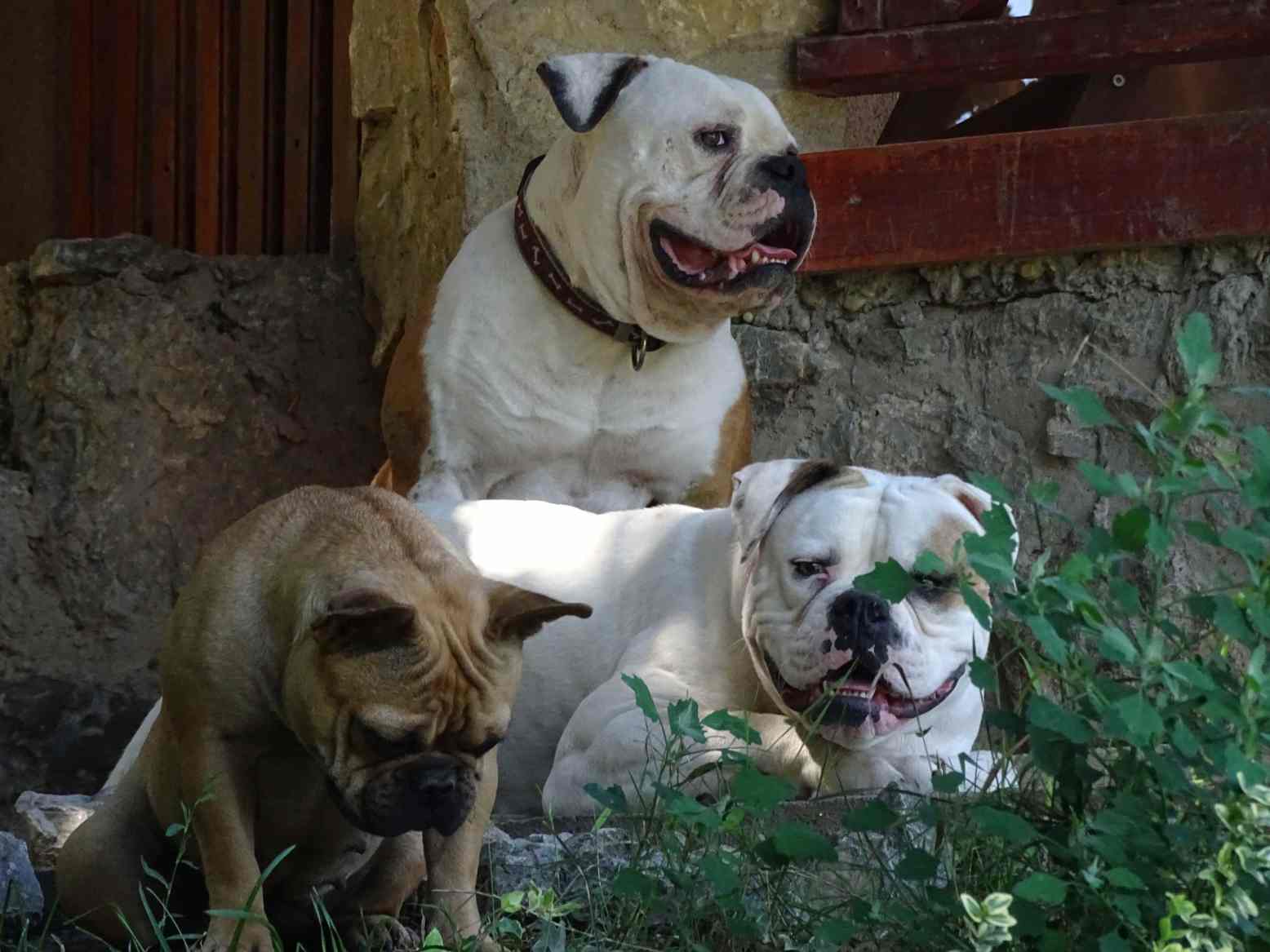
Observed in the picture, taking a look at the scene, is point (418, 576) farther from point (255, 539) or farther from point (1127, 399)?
point (1127, 399)

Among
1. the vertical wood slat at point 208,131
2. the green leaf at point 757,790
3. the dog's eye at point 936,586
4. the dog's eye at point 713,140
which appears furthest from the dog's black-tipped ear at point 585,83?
the vertical wood slat at point 208,131

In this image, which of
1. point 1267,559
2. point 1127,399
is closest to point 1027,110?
point 1127,399

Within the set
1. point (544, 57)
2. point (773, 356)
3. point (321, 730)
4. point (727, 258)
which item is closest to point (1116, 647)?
point (321, 730)

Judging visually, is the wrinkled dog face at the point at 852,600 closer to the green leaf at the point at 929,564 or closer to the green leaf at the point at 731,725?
the green leaf at the point at 731,725

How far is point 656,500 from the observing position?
557 centimetres

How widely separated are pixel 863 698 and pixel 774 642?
0.74ft

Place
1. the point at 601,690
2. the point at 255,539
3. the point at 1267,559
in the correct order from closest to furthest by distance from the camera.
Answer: the point at 1267,559 < the point at 255,539 < the point at 601,690

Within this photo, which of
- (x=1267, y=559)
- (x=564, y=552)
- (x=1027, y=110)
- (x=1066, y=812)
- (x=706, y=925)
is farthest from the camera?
(x=1027, y=110)

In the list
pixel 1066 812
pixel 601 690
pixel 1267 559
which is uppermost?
pixel 1267 559

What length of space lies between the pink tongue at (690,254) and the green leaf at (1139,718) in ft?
9.86

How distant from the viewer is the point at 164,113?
8.65 m

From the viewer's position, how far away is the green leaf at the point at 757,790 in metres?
2.94

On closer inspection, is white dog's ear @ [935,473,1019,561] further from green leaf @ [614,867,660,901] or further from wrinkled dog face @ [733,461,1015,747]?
green leaf @ [614,867,660,901]

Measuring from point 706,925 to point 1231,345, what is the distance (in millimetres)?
3164
